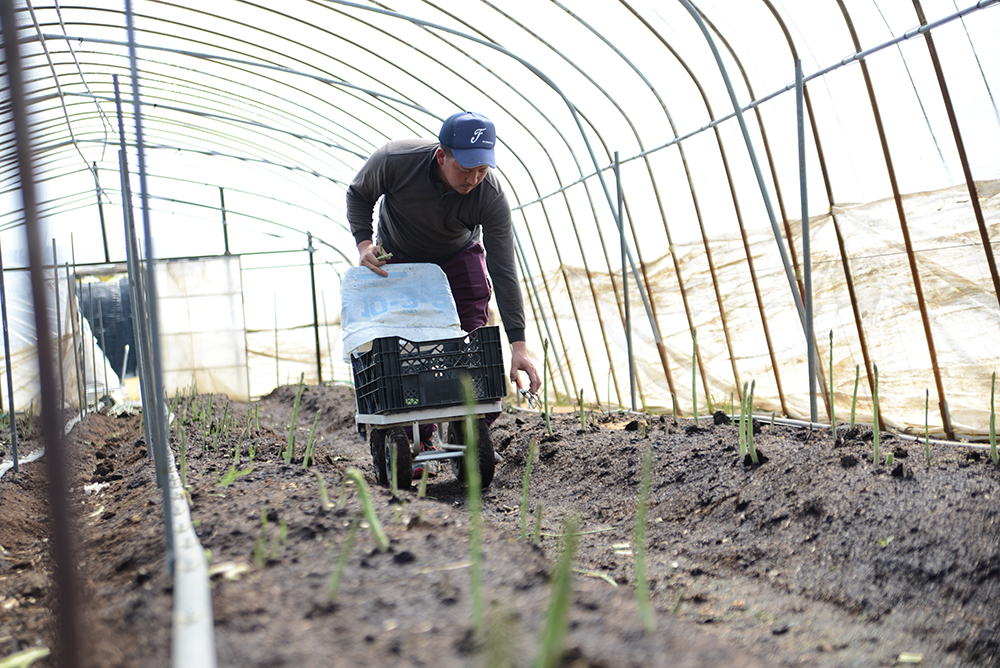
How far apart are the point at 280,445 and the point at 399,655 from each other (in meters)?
2.87

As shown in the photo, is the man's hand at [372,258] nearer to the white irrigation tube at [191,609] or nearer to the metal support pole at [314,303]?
the white irrigation tube at [191,609]

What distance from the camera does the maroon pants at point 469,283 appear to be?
→ 145 inches

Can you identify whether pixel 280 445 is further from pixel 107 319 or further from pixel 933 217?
pixel 107 319

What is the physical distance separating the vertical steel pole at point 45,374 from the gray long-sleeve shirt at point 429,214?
8.09ft

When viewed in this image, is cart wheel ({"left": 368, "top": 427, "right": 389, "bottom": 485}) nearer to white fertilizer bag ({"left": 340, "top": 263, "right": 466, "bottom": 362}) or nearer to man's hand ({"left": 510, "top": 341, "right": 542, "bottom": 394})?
white fertilizer bag ({"left": 340, "top": 263, "right": 466, "bottom": 362})

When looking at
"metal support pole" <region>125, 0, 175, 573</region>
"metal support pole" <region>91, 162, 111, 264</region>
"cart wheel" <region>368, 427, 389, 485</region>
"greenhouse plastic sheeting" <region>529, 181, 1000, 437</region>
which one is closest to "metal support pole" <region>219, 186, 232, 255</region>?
"metal support pole" <region>91, 162, 111, 264</region>

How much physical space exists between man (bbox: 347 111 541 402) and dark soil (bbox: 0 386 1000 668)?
33.9 inches

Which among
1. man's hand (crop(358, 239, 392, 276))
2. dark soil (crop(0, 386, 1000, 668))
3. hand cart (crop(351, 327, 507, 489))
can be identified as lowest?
dark soil (crop(0, 386, 1000, 668))

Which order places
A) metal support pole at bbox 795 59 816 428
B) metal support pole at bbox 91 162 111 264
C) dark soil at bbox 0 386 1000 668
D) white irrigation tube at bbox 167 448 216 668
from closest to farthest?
1. white irrigation tube at bbox 167 448 216 668
2. dark soil at bbox 0 386 1000 668
3. metal support pole at bbox 795 59 816 428
4. metal support pole at bbox 91 162 111 264

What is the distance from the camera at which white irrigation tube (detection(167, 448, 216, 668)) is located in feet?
3.25

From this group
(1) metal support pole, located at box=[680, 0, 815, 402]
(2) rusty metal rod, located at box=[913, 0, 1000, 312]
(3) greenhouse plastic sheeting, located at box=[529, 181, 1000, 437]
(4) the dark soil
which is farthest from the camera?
(1) metal support pole, located at box=[680, 0, 815, 402]

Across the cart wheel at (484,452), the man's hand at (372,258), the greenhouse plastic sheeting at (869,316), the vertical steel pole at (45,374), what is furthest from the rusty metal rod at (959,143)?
the vertical steel pole at (45,374)

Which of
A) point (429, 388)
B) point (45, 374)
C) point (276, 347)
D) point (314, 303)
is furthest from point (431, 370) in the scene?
point (276, 347)

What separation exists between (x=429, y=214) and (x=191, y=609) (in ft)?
7.85
